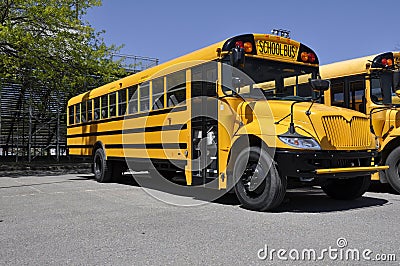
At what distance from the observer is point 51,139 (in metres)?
27.5

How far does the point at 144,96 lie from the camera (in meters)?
9.45

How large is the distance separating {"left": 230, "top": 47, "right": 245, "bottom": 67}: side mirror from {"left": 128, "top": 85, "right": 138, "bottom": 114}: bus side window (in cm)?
366

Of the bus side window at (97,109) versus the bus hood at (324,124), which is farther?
the bus side window at (97,109)

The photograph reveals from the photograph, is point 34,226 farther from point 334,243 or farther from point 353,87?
point 353,87

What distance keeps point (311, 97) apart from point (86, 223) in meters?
4.17

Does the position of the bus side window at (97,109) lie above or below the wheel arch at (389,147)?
above

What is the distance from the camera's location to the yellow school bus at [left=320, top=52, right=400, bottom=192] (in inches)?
321

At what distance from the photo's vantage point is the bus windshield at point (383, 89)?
854cm

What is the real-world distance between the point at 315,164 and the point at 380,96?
335cm

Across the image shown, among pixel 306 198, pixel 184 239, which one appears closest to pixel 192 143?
pixel 306 198

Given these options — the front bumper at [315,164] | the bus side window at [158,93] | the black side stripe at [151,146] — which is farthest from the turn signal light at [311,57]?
the bus side window at [158,93]

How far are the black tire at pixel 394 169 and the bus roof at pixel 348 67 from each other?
5.72 ft

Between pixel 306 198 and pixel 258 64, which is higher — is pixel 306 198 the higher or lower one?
the lower one

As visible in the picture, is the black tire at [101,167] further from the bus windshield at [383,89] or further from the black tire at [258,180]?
the bus windshield at [383,89]
